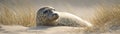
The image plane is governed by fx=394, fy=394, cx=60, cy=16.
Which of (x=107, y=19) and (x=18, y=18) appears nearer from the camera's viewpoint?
(x=107, y=19)

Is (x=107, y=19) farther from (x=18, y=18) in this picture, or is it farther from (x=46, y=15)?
(x=18, y=18)

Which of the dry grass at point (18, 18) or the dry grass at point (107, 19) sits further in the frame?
the dry grass at point (18, 18)

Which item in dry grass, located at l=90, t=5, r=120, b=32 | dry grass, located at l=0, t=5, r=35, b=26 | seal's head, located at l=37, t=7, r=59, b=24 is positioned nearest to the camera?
dry grass, located at l=90, t=5, r=120, b=32

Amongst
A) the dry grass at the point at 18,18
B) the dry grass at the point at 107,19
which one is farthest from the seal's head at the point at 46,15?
the dry grass at the point at 107,19

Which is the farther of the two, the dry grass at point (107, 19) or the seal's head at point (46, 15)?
the seal's head at point (46, 15)

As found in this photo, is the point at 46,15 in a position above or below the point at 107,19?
above

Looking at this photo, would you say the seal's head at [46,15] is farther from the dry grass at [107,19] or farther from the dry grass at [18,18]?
the dry grass at [107,19]

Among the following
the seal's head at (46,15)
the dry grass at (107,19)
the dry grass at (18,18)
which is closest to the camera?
the dry grass at (107,19)

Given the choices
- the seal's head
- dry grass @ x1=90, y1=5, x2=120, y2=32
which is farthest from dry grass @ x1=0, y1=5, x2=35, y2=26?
dry grass @ x1=90, y1=5, x2=120, y2=32

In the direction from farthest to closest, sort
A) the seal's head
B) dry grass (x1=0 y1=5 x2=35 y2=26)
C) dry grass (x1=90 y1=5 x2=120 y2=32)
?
dry grass (x1=0 y1=5 x2=35 y2=26), the seal's head, dry grass (x1=90 y1=5 x2=120 y2=32)

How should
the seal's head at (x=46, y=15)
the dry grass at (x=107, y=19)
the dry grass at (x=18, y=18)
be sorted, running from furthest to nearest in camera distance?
the dry grass at (x=18, y=18)
the seal's head at (x=46, y=15)
the dry grass at (x=107, y=19)

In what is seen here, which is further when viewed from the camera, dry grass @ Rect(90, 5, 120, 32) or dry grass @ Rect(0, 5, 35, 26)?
dry grass @ Rect(0, 5, 35, 26)

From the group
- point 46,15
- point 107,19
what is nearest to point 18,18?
point 46,15

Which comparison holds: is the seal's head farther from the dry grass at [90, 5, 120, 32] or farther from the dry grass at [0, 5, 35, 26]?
the dry grass at [90, 5, 120, 32]
